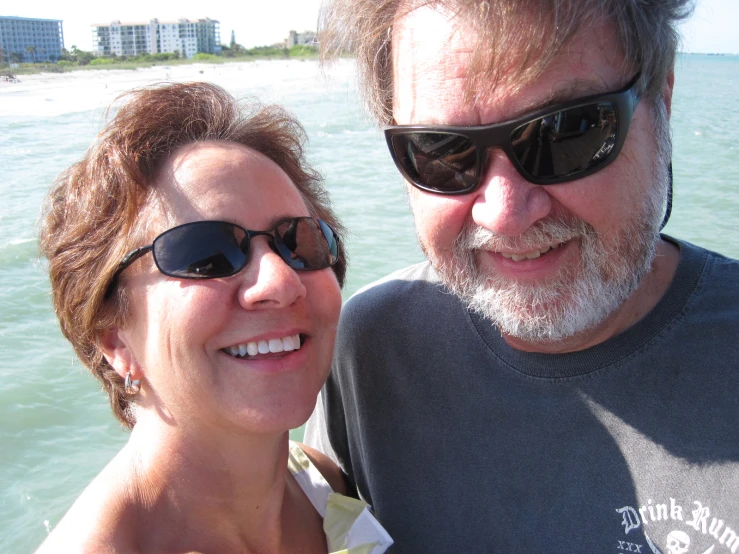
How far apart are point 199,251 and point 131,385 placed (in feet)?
1.51

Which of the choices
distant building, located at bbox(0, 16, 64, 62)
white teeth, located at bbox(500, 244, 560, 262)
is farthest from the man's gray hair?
distant building, located at bbox(0, 16, 64, 62)

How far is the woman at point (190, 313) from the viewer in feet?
5.47

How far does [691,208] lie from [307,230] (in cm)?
1171

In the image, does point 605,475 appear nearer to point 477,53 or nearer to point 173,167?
point 477,53

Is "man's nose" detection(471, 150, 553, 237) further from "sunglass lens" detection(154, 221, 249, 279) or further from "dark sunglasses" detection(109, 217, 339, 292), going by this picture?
"sunglass lens" detection(154, 221, 249, 279)

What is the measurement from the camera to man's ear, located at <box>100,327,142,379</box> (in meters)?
1.80

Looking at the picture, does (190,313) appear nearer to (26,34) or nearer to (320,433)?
(320,433)

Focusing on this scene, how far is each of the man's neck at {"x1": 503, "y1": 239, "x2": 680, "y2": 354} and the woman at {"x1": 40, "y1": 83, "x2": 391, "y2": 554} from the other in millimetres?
A: 640

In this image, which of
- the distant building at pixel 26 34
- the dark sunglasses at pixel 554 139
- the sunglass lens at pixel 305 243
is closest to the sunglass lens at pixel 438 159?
the dark sunglasses at pixel 554 139

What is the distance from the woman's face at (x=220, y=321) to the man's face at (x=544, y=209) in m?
0.51

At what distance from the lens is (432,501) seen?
2.00 m

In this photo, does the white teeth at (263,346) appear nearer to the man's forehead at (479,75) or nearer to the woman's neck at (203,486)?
the woman's neck at (203,486)

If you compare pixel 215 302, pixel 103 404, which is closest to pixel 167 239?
pixel 215 302

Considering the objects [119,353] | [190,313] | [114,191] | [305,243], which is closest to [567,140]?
[305,243]
